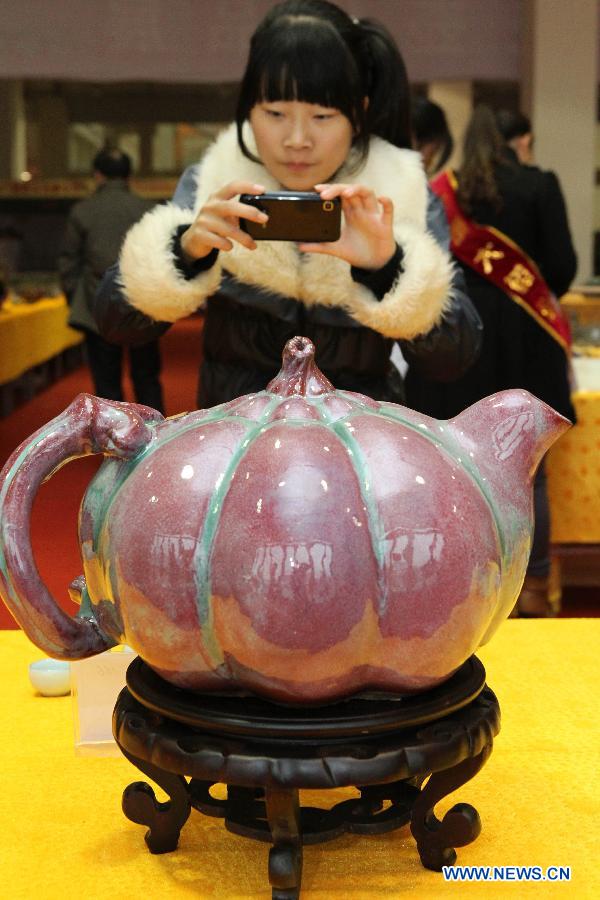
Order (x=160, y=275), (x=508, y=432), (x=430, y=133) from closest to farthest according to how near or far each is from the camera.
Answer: (x=508, y=432) < (x=160, y=275) < (x=430, y=133)

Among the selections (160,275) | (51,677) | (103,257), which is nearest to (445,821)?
(51,677)

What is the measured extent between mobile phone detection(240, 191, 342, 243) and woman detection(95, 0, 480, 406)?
16 millimetres

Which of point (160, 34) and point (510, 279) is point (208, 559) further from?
point (160, 34)

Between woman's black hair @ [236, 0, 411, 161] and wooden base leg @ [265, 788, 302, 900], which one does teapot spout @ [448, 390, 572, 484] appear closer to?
wooden base leg @ [265, 788, 302, 900]

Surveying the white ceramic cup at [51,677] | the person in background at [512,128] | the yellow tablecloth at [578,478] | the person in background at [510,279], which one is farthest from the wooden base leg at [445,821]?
the person in background at [512,128]

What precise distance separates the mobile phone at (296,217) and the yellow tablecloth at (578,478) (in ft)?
5.48

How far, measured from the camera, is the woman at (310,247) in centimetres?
123

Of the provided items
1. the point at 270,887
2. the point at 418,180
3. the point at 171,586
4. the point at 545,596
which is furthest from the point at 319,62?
the point at 545,596

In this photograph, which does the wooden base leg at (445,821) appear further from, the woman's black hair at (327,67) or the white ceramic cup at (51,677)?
the woman's black hair at (327,67)

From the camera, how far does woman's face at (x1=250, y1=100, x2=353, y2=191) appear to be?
124cm

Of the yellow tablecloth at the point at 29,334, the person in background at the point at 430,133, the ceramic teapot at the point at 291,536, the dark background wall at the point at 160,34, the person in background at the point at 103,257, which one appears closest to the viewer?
the ceramic teapot at the point at 291,536

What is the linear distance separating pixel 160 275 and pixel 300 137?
8.9 inches

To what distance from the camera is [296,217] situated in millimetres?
1189

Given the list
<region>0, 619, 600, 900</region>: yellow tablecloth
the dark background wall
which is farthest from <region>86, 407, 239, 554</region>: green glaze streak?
the dark background wall
